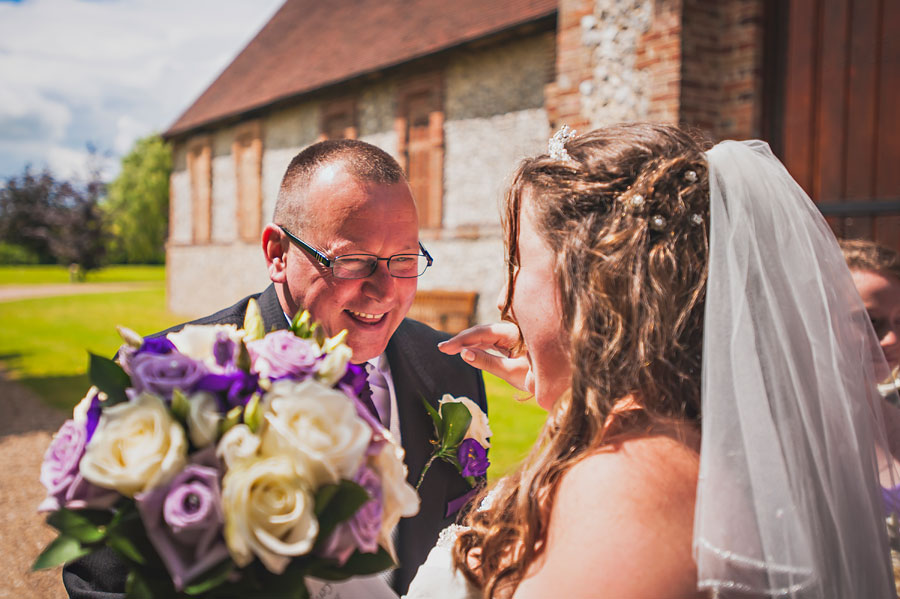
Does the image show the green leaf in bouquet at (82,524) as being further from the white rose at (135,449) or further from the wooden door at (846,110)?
the wooden door at (846,110)

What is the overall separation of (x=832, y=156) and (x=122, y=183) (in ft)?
192

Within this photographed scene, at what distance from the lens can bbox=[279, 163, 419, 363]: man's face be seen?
2795 mm

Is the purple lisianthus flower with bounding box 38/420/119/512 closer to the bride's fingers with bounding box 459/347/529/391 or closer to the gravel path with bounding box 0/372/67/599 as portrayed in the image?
the bride's fingers with bounding box 459/347/529/391

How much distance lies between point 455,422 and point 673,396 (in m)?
1.11

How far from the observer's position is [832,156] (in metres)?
5.79

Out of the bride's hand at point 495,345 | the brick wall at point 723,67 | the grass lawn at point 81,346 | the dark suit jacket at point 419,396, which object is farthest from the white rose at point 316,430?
the brick wall at point 723,67

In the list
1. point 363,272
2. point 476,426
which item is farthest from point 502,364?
point 363,272

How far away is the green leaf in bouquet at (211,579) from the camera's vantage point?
1147 mm

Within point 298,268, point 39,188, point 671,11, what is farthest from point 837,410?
point 39,188

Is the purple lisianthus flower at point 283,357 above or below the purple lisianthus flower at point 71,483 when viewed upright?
above

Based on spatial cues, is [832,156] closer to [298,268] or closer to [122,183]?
Answer: [298,268]

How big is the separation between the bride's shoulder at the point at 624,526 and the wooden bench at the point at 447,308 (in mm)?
10680

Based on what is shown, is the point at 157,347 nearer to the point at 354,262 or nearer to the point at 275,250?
the point at 354,262

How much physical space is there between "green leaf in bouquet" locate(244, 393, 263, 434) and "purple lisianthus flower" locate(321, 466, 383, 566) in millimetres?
213
